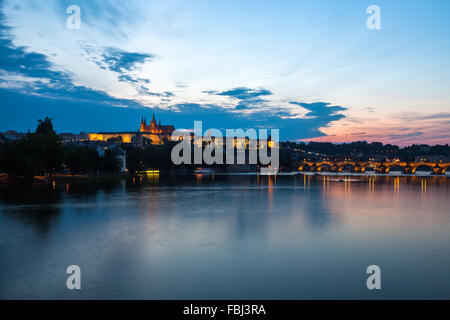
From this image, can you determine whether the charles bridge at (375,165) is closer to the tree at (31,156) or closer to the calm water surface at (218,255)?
the tree at (31,156)

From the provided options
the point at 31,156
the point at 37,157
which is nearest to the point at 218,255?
the point at 31,156

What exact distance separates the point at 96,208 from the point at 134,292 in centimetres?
1614

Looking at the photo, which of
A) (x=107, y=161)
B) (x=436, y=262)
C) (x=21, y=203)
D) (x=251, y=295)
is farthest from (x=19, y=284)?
(x=107, y=161)

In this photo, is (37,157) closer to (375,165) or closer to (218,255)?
(218,255)

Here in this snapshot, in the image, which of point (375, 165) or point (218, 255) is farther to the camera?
point (375, 165)

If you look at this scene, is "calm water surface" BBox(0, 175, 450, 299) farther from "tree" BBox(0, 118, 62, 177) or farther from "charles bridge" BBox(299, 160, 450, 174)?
"charles bridge" BBox(299, 160, 450, 174)

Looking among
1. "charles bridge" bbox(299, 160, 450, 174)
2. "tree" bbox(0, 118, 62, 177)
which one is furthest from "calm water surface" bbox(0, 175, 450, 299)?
"charles bridge" bbox(299, 160, 450, 174)

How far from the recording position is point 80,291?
26.7 ft

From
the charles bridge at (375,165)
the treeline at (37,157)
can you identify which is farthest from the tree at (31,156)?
the charles bridge at (375,165)

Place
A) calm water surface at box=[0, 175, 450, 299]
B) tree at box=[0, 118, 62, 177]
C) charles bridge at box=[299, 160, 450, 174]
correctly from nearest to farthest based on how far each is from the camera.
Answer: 1. calm water surface at box=[0, 175, 450, 299]
2. tree at box=[0, 118, 62, 177]
3. charles bridge at box=[299, 160, 450, 174]

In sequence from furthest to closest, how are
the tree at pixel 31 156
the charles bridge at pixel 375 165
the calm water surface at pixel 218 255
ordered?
the charles bridge at pixel 375 165, the tree at pixel 31 156, the calm water surface at pixel 218 255
